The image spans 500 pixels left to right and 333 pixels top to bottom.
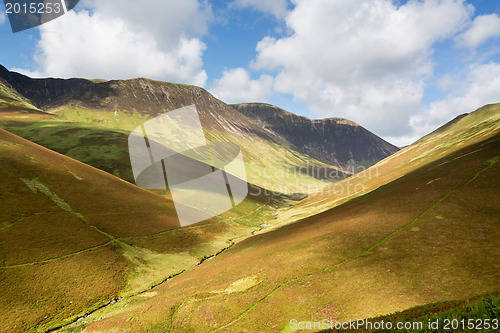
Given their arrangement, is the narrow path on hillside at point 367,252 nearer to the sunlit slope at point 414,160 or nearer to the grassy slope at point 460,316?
the grassy slope at point 460,316

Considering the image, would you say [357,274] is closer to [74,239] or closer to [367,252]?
[367,252]

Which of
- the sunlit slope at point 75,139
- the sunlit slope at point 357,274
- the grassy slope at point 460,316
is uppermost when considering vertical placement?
the sunlit slope at point 75,139

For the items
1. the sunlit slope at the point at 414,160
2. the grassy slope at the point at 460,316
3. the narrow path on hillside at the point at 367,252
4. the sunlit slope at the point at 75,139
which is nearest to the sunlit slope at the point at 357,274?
the narrow path on hillside at the point at 367,252

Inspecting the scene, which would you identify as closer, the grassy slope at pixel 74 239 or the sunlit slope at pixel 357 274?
the sunlit slope at pixel 357 274

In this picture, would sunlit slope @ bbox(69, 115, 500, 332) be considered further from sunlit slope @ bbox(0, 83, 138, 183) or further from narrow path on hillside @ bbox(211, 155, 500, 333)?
sunlit slope @ bbox(0, 83, 138, 183)

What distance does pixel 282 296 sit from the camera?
27609 mm

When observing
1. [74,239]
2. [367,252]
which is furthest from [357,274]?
[74,239]

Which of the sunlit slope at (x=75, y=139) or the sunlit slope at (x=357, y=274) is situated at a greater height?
the sunlit slope at (x=75, y=139)

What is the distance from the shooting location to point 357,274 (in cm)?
2800

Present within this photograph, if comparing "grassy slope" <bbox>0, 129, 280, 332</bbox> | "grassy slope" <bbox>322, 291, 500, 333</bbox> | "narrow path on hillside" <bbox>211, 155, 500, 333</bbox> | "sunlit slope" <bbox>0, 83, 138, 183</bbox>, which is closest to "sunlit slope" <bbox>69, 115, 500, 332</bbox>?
"narrow path on hillside" <bbox>211, 155, 500, 333</bbox>

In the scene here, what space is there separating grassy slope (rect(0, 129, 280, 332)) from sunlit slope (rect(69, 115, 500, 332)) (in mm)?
7185

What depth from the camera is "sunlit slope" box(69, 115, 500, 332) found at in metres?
23.2

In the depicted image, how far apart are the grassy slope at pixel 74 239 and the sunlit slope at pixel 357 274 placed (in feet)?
23.6

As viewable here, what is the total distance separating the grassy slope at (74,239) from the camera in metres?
36.2
